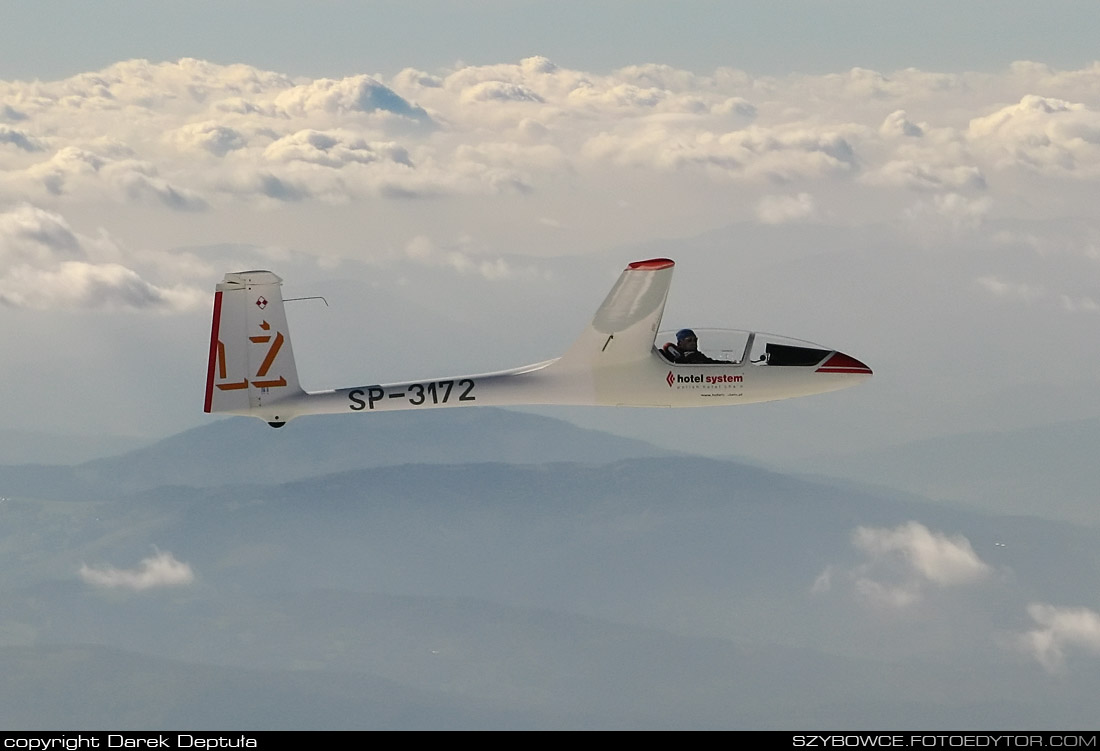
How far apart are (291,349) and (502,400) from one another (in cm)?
751

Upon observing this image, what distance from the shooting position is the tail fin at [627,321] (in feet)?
131

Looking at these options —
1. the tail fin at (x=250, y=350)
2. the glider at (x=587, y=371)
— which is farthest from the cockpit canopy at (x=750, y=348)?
the tail fin at (x=250, y=350)

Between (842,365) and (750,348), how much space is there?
354cm

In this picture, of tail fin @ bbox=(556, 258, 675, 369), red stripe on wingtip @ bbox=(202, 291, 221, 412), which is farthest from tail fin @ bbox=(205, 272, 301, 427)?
tail fin @ bbox=(556, 258, 675, 369)

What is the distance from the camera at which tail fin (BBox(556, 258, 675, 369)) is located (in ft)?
131

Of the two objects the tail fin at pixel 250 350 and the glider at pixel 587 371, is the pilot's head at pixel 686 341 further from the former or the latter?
the tail fin at pixel 250 350

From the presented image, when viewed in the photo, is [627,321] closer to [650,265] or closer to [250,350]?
[650,265]

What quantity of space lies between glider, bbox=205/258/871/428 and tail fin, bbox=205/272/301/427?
0.11 feet

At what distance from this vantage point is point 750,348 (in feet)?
141

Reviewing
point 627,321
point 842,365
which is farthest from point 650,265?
point 842,365

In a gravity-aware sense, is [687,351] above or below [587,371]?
above

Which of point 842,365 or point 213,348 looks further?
point 842,365
